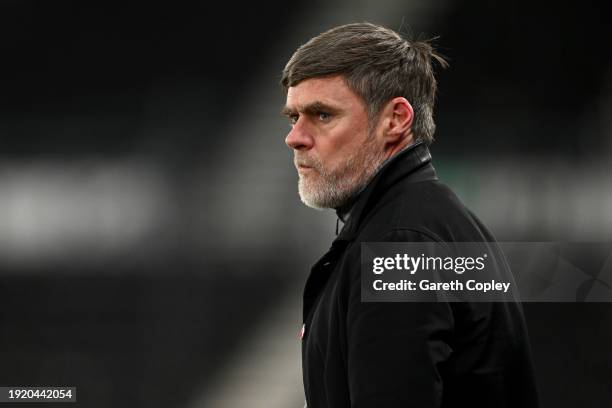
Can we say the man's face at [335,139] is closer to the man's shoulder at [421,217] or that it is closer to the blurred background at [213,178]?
the man's shoulder at [421,217]

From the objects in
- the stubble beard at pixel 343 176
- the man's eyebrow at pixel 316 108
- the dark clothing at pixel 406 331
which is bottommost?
the dark clothing at pixel 406 331

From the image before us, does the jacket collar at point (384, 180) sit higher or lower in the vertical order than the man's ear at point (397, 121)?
lower

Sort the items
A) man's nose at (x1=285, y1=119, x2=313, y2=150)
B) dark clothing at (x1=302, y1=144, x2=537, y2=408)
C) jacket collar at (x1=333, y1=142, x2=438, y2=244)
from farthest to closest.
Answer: man's nose at (x1=285, y1=119, x2=313, y2=150) < jacket collar at (x1=333, y1=142, x2=438, y2=244) < dark clothing at (x1=302, y1=144, x2=537, y2=408)

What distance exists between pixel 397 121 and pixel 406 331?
386 mm

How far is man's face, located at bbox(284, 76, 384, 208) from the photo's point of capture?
1.10 meters

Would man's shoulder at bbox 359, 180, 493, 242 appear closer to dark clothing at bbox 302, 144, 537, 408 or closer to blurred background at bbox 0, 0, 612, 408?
dark clothing at bbox 302, 144, 537, 408

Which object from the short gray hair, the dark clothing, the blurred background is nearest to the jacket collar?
the dark clothing

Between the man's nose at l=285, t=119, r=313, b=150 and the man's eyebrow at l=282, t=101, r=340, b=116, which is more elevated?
the man's eyebrow at l=282, t=101, r=340, b=116

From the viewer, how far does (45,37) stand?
7.89ft

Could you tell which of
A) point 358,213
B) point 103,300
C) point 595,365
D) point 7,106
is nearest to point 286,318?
point 103,300

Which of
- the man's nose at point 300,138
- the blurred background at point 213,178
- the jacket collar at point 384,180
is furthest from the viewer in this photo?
the blurred background at point 213,178

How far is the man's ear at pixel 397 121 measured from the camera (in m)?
1.10

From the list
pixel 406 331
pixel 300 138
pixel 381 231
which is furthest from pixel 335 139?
pixel 406 331

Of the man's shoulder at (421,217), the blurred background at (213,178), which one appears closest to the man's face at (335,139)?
the man's shoulder at (421,217)
